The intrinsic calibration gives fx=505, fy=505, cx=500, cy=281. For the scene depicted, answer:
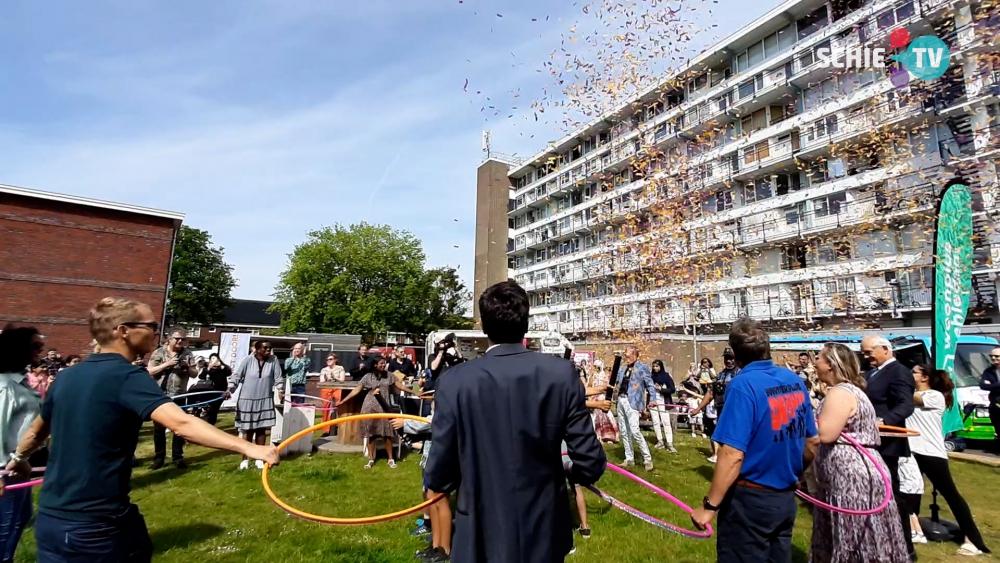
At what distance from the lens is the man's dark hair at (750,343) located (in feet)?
12.8

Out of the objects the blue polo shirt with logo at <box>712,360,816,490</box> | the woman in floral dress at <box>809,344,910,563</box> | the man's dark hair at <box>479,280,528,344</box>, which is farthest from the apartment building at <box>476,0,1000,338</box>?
the man's dark hair at <box>479,280,528,344</box>

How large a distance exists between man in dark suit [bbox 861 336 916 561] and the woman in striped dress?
34.2 feet

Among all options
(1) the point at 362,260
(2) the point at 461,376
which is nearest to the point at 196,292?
(1) the point at 362,260

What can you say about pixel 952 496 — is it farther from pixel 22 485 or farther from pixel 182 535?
pixel 182 535

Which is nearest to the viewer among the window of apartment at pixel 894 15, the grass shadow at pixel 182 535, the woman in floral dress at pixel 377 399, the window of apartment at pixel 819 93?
the grass shadow at pixel 182 535

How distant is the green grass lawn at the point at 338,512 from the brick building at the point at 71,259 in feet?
98.1

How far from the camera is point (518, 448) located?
2625 millimetres

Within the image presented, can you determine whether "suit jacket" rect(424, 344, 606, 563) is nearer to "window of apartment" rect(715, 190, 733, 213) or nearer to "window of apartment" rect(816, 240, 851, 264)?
"window of apartment" rect(816, 240, 851, 264)

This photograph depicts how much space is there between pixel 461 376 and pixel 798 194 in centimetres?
3865

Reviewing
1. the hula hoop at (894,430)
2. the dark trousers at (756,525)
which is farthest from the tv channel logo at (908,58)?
the dark trousers at (756,525)

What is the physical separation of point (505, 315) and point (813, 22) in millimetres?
42674

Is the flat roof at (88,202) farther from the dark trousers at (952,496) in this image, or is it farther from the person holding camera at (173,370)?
the dark trousers at (952,496)

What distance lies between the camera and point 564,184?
6250 cm

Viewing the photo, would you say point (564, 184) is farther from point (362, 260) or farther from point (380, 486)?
point (380, 486)
